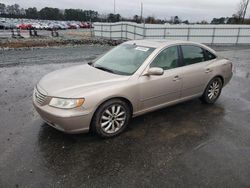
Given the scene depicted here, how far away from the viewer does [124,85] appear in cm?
379

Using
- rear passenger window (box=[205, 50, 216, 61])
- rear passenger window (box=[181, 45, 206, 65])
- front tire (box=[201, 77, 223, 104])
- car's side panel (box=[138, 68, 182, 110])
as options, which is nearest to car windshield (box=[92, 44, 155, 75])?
car's side panel (box=[138, 68, 182, 110])

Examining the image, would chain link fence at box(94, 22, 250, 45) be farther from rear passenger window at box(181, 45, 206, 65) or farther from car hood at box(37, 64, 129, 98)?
car hood at box(37, 64, 129, 98)

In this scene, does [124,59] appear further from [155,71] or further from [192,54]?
[192,54]

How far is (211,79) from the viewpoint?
5301 millimetres

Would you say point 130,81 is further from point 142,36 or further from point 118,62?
point 142,36

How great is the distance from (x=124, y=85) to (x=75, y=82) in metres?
0.81

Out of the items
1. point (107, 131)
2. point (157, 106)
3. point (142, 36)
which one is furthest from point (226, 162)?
point (142, 36)

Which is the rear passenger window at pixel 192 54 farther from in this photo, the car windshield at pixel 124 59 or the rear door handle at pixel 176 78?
the car windshield at pixel 124 59

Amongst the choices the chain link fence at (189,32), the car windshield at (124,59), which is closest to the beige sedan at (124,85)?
the car windshield at (124,59)

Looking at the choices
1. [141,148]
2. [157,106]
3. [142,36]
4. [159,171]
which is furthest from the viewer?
[142,36]

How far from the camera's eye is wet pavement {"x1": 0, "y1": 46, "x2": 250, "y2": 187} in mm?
2916

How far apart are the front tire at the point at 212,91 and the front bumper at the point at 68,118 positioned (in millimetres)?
3077

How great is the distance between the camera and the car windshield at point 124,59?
4.17 meters

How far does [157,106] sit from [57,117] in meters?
1.94
